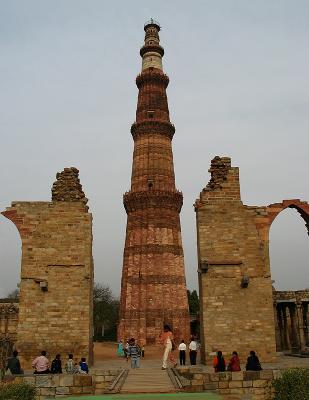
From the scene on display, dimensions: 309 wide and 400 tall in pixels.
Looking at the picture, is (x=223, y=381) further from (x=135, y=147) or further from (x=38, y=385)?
(x=135, y=147)

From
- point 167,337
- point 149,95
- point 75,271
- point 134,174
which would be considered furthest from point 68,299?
point 149,95

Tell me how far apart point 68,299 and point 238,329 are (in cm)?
516

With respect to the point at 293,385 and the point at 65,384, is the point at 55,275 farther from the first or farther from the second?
the point at 293,385

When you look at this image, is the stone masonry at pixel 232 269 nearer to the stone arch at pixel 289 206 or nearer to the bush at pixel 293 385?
the stone arch at pixel 289 206

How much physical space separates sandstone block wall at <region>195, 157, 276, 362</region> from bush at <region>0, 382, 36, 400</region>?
646 centimetres

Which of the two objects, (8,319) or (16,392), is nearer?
(16,392)

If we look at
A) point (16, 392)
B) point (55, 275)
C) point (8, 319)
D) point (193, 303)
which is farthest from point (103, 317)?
point (16, 392)

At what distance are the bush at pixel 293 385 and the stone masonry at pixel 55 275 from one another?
21.8 ft

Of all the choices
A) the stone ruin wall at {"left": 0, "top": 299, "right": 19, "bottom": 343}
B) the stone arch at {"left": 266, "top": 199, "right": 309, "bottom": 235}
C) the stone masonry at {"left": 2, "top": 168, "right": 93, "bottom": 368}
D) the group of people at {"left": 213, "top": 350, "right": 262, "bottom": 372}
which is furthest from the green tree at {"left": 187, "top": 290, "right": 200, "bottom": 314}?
the group of people at {"left": 213, "top": 350, "right": 262, "bottom": 372}

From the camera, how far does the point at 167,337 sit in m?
12.1

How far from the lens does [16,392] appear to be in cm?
811

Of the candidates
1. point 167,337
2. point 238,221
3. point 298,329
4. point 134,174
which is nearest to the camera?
point 167,337

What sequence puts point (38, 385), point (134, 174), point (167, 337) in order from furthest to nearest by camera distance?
1. point (134, 174)
2. point (167, 337)
3. point (38, 385)

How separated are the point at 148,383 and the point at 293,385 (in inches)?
112
